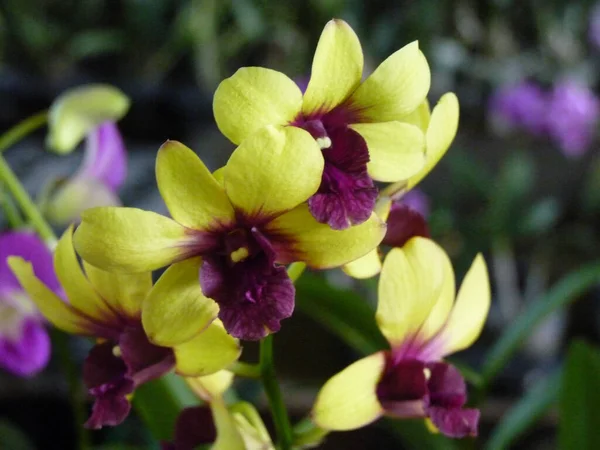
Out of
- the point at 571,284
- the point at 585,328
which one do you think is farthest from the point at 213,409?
the point at 585,328

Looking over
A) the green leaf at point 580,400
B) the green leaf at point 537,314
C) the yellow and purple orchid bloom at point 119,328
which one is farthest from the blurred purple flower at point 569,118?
the yellow and purple orchid bloom at point 119,328

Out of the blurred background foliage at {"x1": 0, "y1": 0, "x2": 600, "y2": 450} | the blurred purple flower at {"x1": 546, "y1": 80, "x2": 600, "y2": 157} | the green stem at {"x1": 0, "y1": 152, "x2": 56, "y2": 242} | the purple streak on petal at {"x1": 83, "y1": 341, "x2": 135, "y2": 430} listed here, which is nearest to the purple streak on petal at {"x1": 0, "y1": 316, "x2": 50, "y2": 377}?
the green stem at {"x1": 0, "y1": 152, "x2": 56, "y2": 242}

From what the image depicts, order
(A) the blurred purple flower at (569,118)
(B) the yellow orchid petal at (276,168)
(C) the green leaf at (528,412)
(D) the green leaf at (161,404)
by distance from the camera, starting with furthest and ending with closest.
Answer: (A) the blurred purple flower at (569,118) < (C) the green leaf at (528,412) < (D) the green leaf at (161,404) < (B) the yellow orchid petal at (276,168)

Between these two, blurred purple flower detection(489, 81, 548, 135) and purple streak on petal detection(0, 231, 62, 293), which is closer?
purple streak on petal detection(0, 231, 62, 293)

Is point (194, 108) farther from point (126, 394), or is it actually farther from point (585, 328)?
point (126, 394)

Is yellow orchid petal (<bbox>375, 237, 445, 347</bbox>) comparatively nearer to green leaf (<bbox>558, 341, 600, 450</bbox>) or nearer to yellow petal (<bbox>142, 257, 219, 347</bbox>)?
yellow petal (<bbox>142, 257, 219, 347</bbox>)

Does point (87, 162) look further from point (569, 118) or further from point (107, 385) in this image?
point (569, 118)

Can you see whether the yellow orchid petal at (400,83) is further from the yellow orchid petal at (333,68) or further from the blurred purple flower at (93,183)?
the blurred purple flower at (93,183)
